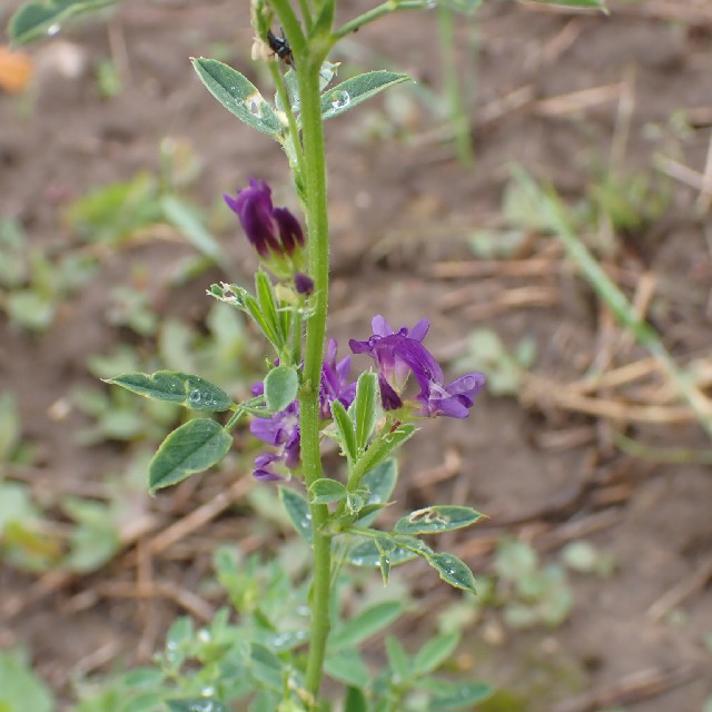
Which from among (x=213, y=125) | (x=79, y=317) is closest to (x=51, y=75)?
(x=213, y=125)

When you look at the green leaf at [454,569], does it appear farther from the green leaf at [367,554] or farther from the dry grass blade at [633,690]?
the dry grass blade at [633,690]

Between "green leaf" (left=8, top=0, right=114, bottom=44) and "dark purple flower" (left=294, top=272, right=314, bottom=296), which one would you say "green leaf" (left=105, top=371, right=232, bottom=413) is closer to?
"dark purple flower" (left=294, top=272, right=314, bottom=296)

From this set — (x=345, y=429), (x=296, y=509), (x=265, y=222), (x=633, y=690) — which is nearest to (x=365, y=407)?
(x=345, y=429)

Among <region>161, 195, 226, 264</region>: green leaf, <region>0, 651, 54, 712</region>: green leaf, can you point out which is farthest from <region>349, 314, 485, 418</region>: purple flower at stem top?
<region>161, 195, 226, 264</region>: green leaf

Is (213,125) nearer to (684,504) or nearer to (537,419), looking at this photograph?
(537,419)

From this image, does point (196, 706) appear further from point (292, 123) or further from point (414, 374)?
point (292, 123)

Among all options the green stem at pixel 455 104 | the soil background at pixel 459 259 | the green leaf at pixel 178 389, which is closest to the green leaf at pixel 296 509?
the green leaf at pixel 178 389
